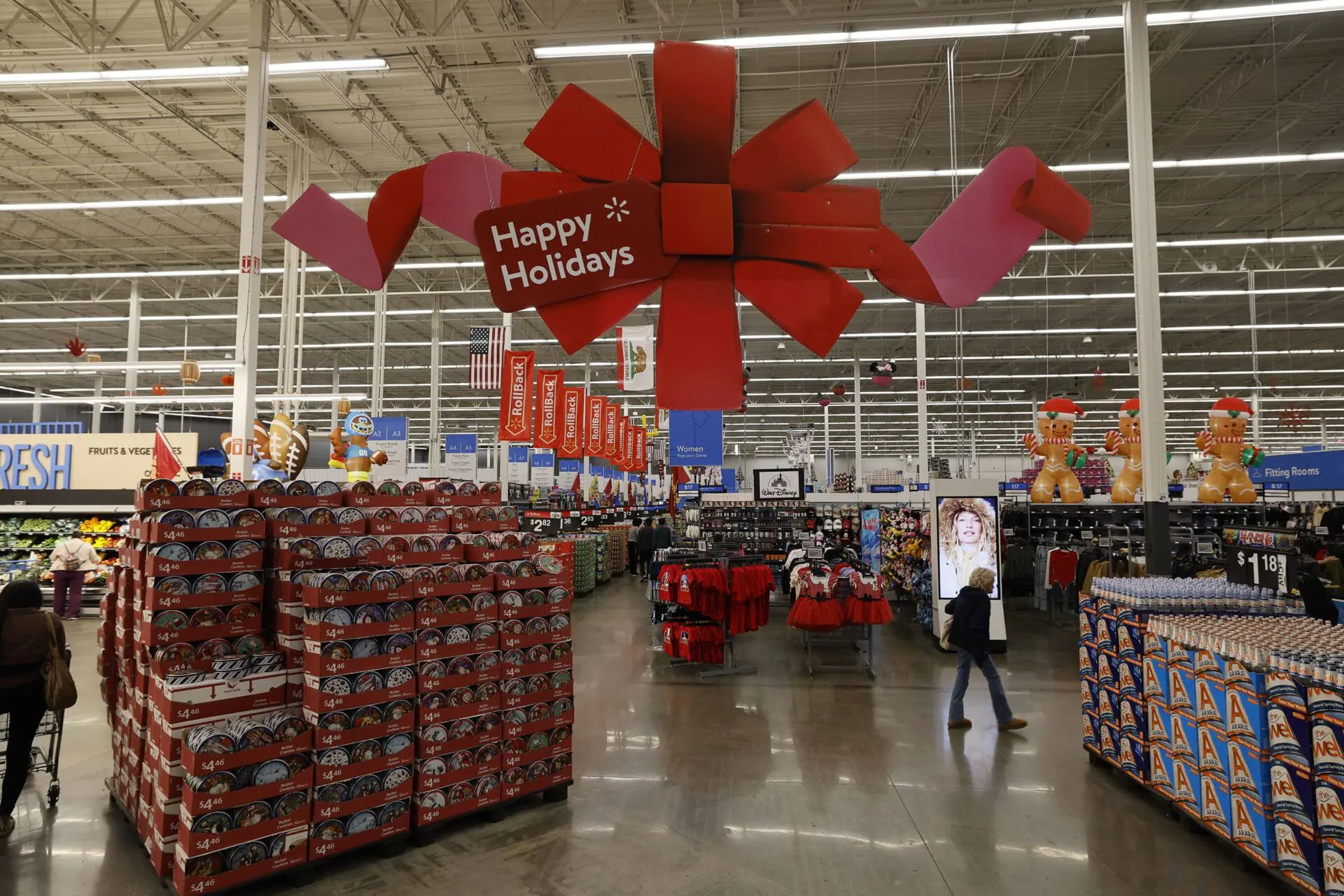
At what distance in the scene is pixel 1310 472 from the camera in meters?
10.9

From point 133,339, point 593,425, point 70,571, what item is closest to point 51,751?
point 70,571

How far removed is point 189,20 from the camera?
9680mm

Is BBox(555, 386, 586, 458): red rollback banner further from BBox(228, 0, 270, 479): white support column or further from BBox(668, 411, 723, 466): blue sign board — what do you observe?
BBox(228, 0, 270, 479): white support column

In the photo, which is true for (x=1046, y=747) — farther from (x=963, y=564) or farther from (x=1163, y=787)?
(x=963, y=564)

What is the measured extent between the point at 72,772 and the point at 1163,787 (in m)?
7.07

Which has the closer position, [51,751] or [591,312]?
[591,312]

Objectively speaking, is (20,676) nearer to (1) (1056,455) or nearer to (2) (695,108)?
(2) (695,108)

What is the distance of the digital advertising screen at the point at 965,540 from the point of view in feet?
29.1

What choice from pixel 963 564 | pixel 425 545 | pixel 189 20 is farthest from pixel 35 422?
pixel 963 564

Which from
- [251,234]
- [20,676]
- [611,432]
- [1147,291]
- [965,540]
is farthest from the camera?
[611,432]

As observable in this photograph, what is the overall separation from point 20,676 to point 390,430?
38.3ft

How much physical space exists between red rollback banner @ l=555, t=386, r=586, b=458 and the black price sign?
9830mm

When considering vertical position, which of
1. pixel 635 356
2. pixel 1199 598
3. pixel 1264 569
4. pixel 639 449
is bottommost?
pixel 1199 598

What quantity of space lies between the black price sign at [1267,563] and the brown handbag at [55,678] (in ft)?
23.0
